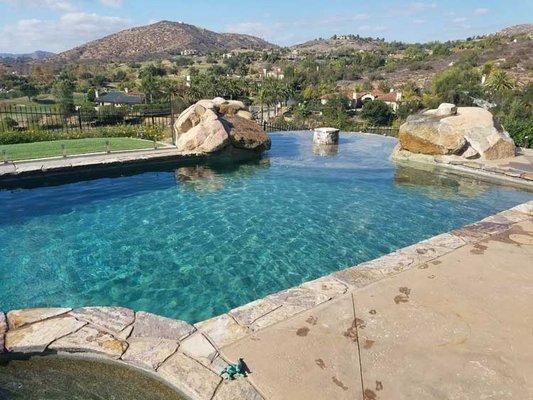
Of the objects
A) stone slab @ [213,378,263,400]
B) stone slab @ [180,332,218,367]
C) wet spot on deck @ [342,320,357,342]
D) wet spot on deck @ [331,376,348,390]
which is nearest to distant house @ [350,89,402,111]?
wet spot on deck @ [342,320,357,342]

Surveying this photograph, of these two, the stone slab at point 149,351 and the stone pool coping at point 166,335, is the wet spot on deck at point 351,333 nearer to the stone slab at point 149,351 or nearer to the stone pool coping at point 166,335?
the stone pool coping at point 166,335

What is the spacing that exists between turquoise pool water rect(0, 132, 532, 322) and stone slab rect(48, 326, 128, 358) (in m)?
1.34

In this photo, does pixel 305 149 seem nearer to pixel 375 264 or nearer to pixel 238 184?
pixel 238 184

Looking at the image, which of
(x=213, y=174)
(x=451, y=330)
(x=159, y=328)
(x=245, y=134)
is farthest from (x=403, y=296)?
(x=245, y=134)

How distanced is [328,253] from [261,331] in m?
3.17

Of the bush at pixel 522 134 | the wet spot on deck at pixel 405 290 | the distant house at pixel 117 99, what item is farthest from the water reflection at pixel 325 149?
the distant house at pixel 117 99

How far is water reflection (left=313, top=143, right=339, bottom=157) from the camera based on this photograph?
1494cm

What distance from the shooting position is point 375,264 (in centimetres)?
537

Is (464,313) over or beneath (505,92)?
beneath

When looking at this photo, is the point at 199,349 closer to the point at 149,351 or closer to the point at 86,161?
the point at 149,351

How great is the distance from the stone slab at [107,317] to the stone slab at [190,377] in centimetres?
81

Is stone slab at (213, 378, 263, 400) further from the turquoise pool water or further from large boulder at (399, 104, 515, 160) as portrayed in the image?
large boulder at (399, 104, 515, 160)

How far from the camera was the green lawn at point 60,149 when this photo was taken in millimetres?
11864

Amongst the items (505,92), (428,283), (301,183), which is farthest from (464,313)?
(505,92)
